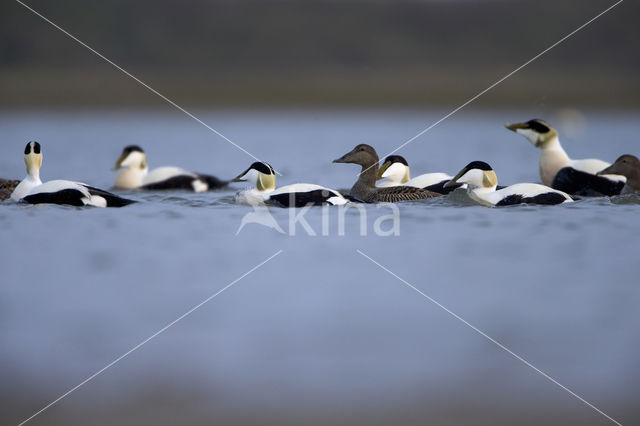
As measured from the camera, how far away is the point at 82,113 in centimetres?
3600

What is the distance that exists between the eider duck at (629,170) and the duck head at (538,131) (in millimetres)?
1458

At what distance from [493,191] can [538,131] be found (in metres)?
2.42

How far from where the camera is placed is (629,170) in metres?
10.0

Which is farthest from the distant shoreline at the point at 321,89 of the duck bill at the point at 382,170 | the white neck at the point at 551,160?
the duck bill at the point at 382,170

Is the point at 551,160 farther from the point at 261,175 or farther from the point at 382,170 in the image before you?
the point at 261,175

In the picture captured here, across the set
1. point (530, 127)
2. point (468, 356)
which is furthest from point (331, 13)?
point (468, 356)

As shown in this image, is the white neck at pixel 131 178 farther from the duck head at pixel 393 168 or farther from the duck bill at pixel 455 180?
the duck bill at pixel 455 180

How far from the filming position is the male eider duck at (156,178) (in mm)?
11164

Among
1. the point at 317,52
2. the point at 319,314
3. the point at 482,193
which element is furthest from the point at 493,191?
the point at 317,52

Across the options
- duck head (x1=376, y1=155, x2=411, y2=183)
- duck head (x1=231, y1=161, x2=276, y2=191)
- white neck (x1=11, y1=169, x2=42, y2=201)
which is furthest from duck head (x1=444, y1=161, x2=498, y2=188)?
white neck (x1=11, y1=169, x2=42, y2=201)

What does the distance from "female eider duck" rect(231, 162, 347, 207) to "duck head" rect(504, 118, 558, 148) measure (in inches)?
126

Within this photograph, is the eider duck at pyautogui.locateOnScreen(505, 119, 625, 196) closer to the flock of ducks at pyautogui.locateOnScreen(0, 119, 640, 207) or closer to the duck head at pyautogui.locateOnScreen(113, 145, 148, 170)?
the flock of ducks at pyautogui.locateOnScreen(0, 119, 640, 207)

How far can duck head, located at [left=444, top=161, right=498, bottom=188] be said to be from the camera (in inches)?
366

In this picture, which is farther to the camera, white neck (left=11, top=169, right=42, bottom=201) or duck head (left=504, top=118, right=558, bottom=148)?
duck head (left=504, top=118, right=558, bottom=148)
